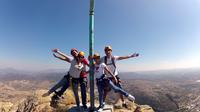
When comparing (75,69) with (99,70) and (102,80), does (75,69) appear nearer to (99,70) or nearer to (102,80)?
(99,70)

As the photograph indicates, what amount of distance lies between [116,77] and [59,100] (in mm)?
5831

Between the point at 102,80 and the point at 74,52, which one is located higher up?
the point at 74,52

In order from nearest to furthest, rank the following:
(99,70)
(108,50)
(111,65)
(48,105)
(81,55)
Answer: (81,55) → (99,70) → (108,50) → (111,65) → (48,105)

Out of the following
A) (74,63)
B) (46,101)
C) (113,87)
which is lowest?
(46,101)

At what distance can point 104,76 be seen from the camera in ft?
49.3

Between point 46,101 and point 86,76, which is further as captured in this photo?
point 46,101

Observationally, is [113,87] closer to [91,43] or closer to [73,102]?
[91,43]

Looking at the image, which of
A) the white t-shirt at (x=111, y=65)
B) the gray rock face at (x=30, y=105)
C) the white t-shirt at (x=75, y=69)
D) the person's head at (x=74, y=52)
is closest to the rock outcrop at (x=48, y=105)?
the gray rock face at (x=30, y=105)

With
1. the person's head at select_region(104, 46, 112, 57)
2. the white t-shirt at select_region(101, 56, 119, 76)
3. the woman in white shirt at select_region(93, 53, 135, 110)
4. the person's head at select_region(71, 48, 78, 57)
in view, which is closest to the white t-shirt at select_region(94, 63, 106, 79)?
the woman in white shirt at select_region(93, 53, 135, 110)

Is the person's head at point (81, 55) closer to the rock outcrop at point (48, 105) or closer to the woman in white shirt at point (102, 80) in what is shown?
the woman in white shirt at point (102, 80)

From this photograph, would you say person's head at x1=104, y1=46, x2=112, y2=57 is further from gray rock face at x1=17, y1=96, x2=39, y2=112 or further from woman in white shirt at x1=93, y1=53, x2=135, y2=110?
gray rock face at x1=17, y1=96, x2=39, y2=112

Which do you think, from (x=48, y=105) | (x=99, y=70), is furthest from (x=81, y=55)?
(x=48, y=105)

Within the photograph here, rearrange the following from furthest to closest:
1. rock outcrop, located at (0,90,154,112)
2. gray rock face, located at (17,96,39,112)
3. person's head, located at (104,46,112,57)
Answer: gray rock face, located at (17,96,39,112)
rock outcrop, located at (0,90,154,112)
person's head, located at (104,46,112,57)

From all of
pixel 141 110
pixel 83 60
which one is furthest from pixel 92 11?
pixel 141 110
